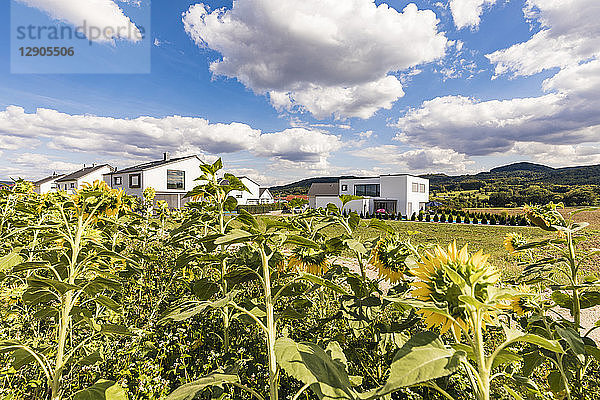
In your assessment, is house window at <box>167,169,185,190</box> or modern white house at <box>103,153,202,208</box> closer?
modern white house at <box>103,153,202,208</box>

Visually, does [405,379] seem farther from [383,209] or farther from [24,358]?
[383,209]

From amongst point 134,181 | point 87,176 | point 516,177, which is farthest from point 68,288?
point 516,177

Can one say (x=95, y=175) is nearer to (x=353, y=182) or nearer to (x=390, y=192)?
(x=353, y=182)

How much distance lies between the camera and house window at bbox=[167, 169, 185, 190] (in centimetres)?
2861

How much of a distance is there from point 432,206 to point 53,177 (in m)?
55.9

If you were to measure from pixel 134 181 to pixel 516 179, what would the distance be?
88.5 metres

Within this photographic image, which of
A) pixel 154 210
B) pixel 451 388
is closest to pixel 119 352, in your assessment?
pixel 451 388

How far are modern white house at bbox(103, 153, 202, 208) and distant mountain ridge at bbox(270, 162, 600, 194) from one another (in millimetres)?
33120

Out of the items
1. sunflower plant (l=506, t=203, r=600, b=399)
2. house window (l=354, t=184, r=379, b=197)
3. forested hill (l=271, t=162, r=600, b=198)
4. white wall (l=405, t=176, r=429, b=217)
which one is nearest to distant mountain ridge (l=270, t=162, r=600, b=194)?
forested hill (l=271, t=162, r=600, b=198)

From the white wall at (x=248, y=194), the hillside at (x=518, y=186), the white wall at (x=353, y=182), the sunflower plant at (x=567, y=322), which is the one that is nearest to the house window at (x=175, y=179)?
the white wall at (x=248, y=194)

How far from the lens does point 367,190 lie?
3400 cm

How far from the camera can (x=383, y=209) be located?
105 feet

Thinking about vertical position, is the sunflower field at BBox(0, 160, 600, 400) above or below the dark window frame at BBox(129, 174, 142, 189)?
below

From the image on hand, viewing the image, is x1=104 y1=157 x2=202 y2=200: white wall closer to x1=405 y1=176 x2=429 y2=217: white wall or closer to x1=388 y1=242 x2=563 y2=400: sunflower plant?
x1=405 y1=176 x2=429 y2=217: white wall
